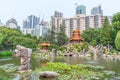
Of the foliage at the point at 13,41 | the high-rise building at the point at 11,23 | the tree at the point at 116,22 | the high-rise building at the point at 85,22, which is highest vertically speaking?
the high-rise building at the point at 11,23

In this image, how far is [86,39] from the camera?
77438 millimetres

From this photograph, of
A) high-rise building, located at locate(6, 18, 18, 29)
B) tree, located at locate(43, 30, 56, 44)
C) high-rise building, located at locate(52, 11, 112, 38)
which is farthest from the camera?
high-rise building, located at locate(6, 18, 18, 29)

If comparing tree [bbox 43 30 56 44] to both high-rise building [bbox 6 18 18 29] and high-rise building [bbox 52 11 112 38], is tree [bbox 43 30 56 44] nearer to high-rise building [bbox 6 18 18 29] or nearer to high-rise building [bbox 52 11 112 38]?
high-rise building [bbox 52 11 112 38]

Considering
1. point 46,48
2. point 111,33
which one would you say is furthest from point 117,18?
point 46,48

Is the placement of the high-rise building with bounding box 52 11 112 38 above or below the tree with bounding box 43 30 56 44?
above

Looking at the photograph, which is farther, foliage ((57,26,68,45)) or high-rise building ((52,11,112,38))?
high-rise building ((52,11,112,38))

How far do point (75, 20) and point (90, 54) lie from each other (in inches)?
2857

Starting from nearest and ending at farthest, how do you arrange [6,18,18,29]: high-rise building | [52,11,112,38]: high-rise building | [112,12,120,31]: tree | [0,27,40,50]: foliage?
[112,12,120,31]: tree, [0,27,40,50]: foliage, [52,11,112,38]: high-rise building, [6,18,18,29]: high-rise building

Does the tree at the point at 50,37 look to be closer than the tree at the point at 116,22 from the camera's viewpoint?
No

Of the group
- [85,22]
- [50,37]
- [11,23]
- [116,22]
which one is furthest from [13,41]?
[11,23]

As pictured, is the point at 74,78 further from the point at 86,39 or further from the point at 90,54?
the point at 86,39

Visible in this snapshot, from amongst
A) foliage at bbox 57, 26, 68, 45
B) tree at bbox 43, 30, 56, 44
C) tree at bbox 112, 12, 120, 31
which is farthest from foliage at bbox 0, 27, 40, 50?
tree at bbox 112, 12, 120, 31

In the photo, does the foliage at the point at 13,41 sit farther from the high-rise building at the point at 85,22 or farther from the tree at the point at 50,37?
the high-rise building at the point at 85,22

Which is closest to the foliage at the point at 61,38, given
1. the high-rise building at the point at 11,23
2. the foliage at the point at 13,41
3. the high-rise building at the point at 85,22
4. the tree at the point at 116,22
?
the foliage at the point at 13,41
